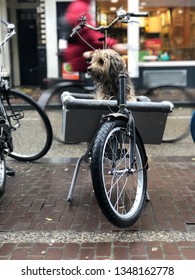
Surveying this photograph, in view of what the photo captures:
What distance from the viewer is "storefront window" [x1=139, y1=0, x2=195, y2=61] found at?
12148 millimetres

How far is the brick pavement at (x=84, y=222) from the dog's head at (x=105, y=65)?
120 centimetres

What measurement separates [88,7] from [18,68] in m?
8.59

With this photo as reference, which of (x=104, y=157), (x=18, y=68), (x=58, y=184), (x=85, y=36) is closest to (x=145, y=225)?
(x=104, y=157)

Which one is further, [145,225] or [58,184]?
[58,184]

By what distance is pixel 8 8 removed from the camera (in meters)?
13.7

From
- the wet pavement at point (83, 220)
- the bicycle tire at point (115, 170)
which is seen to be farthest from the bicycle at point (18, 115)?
the bicycle tire at point (115, 170)

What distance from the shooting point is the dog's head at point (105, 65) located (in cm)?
363

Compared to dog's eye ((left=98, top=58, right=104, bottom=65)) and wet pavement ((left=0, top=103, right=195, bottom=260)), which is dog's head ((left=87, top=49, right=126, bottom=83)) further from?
wet pavement ((left=0, top=103, right=195, bottom=260))

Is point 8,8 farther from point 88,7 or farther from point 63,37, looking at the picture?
point 88,7

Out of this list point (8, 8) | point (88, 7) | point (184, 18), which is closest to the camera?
point (88, 7)

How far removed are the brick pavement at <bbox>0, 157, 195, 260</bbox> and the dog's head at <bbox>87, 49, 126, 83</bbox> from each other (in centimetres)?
120

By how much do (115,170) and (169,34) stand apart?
32.0ft

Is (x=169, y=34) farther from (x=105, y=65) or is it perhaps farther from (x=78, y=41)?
(x=105, y=65)

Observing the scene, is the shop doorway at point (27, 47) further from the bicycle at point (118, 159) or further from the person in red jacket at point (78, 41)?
the bicycle at point (118, 159)
